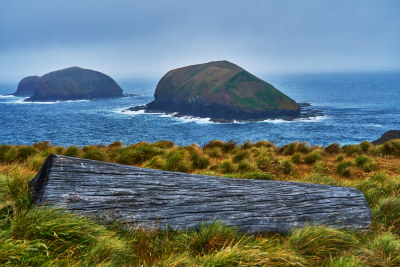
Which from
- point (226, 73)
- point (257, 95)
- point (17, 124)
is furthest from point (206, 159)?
point (226, 73)

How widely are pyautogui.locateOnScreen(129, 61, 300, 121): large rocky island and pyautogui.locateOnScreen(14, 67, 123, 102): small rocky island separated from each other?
196ft

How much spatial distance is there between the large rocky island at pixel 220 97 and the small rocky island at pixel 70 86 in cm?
5980

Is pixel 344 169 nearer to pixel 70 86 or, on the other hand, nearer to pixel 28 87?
pixel 70 86

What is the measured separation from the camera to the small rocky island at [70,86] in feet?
524

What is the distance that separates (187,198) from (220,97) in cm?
10322

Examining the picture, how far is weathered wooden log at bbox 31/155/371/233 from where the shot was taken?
3.73 m

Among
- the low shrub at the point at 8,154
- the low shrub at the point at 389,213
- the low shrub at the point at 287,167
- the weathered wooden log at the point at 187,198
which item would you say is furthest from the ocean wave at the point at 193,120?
the weathered wooden log at the point at 187,198

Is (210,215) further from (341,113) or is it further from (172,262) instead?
(341,113)

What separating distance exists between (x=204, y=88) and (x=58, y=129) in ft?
196

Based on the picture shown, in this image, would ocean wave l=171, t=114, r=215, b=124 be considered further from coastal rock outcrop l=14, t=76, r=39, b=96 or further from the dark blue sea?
coastal rock outcrop l=14, t=76, r=39, b=96

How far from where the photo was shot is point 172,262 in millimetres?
2873

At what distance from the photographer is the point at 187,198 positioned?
4.18 meters

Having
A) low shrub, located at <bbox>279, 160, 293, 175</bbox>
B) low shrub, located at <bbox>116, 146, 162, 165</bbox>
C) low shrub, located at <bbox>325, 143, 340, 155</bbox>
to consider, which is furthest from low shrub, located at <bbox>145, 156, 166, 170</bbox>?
low shrub, located at <bbox>325, 143, 340, 155</bbox>

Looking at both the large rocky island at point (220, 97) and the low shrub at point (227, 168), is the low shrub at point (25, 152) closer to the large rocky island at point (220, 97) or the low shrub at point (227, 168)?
the low shrub at point (227, 168)
